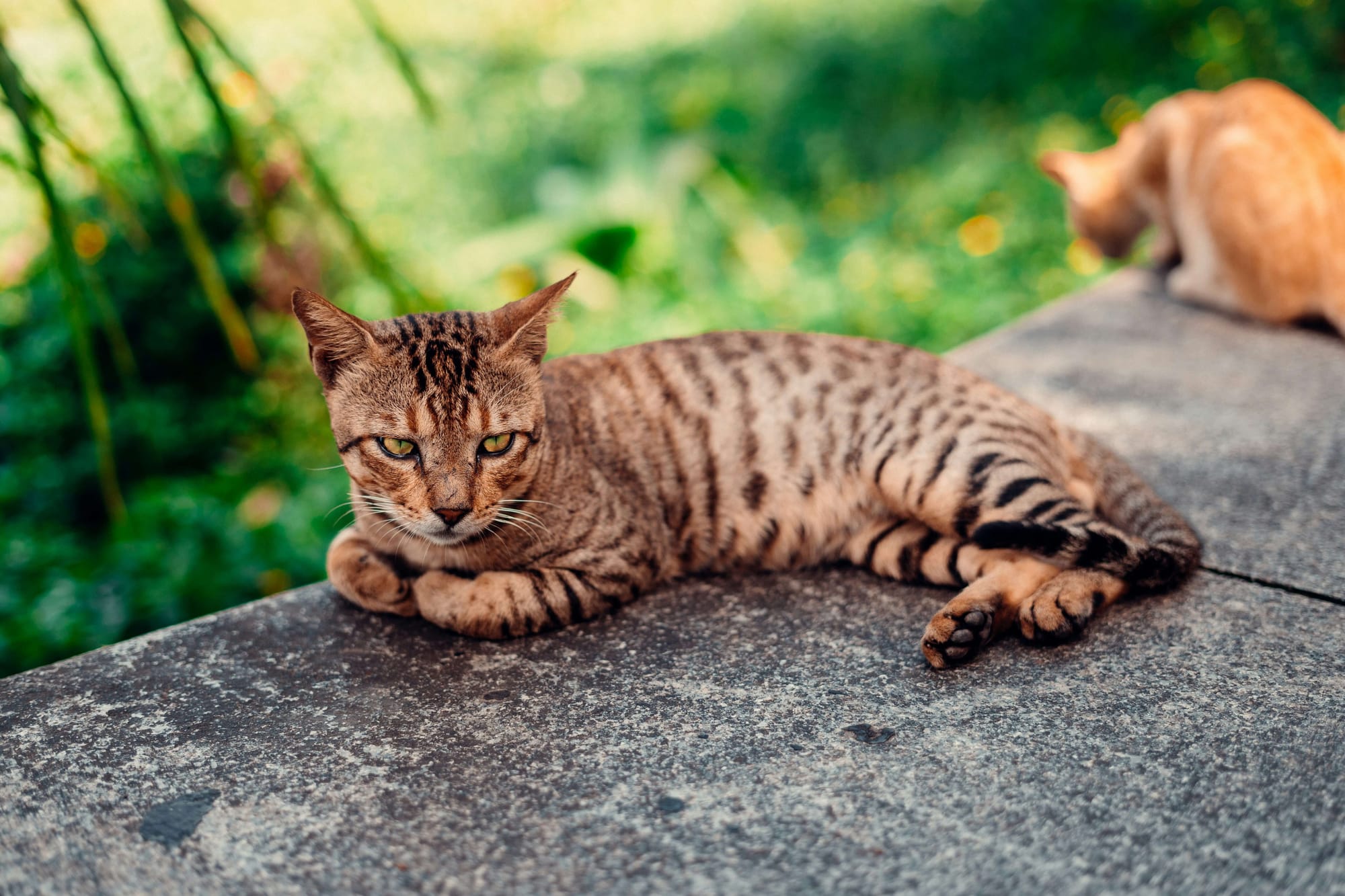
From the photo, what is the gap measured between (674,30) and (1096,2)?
4129 mm

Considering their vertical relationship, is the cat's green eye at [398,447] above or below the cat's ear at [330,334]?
below

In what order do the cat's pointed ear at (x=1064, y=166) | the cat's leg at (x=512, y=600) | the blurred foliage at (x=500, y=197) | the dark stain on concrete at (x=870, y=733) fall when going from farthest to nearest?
1. the cat's pointed ear at (x=1064, y=166)
2. the blurred foliage at (x=500, y=197)
3. the cat's leg at (x=512, y=600)
4. the dark stain on concrete at (x=870, y=733)

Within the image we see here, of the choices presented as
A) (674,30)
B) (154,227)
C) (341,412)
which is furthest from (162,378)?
(674,30)

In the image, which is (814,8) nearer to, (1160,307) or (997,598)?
(1160,307)

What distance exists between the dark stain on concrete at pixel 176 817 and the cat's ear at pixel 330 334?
0.98 metres

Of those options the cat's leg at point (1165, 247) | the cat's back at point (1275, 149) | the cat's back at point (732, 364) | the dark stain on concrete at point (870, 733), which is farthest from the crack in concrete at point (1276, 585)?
the cat's leg at point (1165, 247)

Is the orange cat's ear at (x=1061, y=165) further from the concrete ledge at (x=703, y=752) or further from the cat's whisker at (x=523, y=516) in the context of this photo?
the cat's whisker at (x=523, y=516)

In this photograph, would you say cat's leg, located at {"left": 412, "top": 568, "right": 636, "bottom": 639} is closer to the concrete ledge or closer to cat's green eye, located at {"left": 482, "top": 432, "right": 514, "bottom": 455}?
the concrete ledge

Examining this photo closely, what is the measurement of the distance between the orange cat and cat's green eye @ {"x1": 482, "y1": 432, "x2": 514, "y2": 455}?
3.90 metres

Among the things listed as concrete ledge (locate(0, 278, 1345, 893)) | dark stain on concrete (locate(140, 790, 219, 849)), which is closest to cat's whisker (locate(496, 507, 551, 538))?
concrete ledge (locate(0, 278, 1345, 893))

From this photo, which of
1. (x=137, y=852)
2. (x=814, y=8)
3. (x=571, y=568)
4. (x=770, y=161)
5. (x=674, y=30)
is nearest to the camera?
(x=137, y=852)

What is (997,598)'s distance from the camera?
2.55 meters

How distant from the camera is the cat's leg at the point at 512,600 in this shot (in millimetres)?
2621

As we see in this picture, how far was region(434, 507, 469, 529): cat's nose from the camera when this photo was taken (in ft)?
8.10
